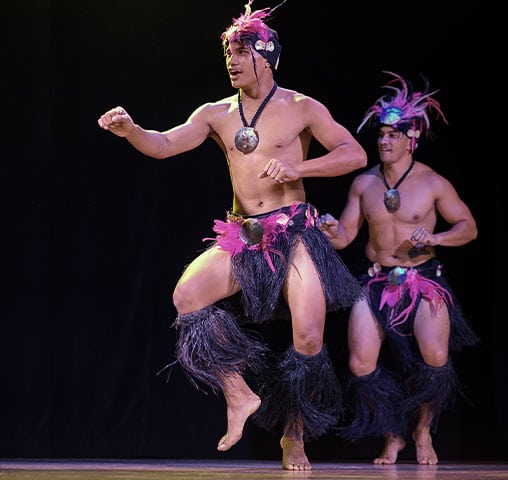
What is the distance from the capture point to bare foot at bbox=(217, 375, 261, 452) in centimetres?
423

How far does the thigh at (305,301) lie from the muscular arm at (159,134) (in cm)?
66

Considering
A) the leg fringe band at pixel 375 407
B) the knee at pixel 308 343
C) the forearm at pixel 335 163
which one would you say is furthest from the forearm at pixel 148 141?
the leg fringe band at pixel 375 407

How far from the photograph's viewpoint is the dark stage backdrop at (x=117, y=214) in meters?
5.64

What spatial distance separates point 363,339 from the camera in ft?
18.2

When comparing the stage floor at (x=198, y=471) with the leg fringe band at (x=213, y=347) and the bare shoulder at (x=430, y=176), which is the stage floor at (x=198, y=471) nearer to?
the leg fringe band at (x=213, y=347)

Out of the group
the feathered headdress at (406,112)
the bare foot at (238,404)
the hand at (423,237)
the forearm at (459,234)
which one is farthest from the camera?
the feathered headdress at (406,112)

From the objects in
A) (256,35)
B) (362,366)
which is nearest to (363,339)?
(362,366)

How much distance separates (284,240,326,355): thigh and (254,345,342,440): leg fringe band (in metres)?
0.06

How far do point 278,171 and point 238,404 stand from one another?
917 millimetres

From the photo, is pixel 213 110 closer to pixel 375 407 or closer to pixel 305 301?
pixel 305 301

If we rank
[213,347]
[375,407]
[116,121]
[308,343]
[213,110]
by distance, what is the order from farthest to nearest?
[375,407] → [213,110] → [308,343] → [213,347] → [116,121]

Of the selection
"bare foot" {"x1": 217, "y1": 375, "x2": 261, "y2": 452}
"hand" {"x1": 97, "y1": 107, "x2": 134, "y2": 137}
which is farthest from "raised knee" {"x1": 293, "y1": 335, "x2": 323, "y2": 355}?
"hand" {"x1": 97, "y1": 107, "x2": 134, "y2": 137}

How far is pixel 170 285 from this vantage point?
586 centimetres

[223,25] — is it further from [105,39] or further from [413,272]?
[413,272]
